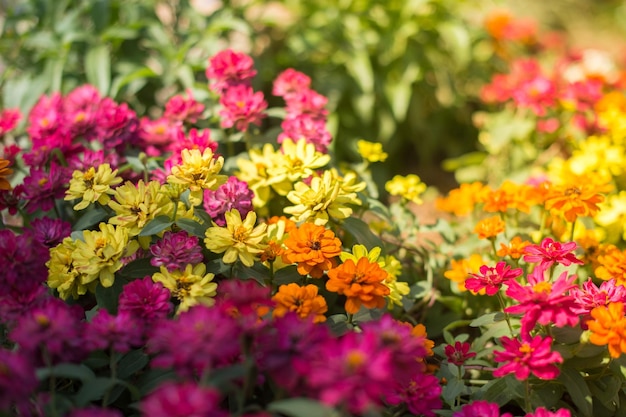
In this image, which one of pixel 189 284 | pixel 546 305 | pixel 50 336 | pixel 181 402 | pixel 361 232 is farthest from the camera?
pixel 361 232

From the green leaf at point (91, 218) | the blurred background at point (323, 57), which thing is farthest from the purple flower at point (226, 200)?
the blurred background at point (323, 57)

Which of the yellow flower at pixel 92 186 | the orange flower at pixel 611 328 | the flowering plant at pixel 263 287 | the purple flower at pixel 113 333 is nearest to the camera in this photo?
the flowering plant at pixel 263 287

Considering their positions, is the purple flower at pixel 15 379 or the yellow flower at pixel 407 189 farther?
the yellow flower at pixel 407 189

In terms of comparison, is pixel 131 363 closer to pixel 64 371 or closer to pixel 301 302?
pixel 64 371

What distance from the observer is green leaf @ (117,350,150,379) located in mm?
1208

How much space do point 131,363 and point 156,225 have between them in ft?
0.95

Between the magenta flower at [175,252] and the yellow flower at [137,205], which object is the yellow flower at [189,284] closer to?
the magenta flower at [175,252]

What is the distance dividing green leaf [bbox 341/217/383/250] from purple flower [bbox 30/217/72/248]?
0.67 metres

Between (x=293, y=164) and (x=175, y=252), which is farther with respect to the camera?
(x=293, y=164)

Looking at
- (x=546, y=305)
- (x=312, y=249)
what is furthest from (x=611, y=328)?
(x=312, y=249)

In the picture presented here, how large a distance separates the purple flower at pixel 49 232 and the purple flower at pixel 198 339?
60 cm

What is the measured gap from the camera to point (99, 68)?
2188 mm

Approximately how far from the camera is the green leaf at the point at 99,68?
7.07ft

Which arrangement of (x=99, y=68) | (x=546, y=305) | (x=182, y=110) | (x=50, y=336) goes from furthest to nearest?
(x=99, y=68)
(x=182, y=110)
(x=546, y=305)
(x=50, y=336)
